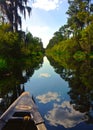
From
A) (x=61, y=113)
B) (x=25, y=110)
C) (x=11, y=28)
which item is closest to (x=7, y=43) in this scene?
(x=11, y=28)

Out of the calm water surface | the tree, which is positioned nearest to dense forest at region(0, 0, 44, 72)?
the tree

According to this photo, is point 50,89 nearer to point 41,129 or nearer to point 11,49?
point 41,129

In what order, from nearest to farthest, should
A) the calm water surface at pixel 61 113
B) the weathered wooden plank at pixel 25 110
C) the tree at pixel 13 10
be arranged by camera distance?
the weathered wooden plank at pixel 25 110 < the calm water surface at pixel 61 113 < the tree at pixel 13 10

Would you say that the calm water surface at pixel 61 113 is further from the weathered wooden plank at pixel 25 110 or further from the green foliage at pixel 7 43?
the green foliage at pixel 7 43

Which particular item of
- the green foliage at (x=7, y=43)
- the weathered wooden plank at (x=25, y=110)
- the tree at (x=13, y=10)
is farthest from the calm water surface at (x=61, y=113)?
the tree at (x=13, y=10)

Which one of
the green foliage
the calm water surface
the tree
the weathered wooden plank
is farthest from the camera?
the tree

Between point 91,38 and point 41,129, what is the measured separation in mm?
40761

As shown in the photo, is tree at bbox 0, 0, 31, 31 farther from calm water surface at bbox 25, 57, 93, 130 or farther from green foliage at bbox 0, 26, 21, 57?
calm water surface at bbox 25, 57, 93, 130

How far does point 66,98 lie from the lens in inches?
570

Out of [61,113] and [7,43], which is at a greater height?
[7,43]

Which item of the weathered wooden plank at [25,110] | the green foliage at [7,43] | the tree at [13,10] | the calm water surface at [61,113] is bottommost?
the calm water surface at [61,113]

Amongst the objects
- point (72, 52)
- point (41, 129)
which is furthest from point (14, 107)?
point (72, 52)

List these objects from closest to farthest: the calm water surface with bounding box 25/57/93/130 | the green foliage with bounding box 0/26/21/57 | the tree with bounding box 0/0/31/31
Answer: the calm water surface with bounding box 25/57/93/130, the green foliage with bounding box 0/26/21/57, the tree with bounding box 0/0/31/31

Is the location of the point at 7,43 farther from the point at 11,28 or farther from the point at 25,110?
the point at 25,110
